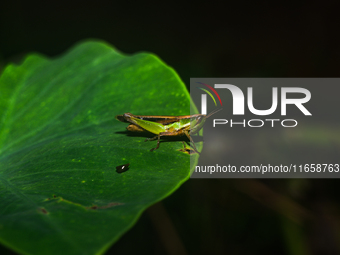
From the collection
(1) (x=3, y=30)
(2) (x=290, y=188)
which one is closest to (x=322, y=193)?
(2) (x=290, y=188)

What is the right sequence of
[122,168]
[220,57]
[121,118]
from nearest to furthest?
[122,168], [121,118], [220,57]

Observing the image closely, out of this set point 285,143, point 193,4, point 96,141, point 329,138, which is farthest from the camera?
point 193,4

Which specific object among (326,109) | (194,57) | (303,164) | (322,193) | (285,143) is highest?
(194,57)

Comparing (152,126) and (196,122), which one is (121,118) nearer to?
(152,126)

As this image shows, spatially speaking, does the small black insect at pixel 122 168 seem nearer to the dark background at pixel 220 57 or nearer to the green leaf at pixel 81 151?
the green leaf at pixel 81 151

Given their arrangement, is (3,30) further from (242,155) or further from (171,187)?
(171,187)

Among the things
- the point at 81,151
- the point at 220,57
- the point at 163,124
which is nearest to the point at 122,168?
the point at 81,151

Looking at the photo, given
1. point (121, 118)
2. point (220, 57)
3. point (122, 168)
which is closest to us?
point (122, 168)
